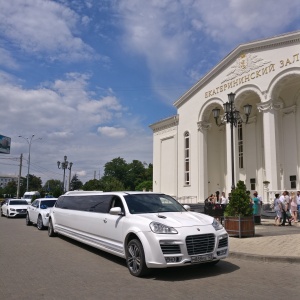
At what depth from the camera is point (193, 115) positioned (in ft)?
110

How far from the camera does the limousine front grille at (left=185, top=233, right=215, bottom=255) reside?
6.92 meters

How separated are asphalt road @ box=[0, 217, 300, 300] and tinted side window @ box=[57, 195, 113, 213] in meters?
1.32

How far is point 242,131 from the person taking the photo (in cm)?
3169

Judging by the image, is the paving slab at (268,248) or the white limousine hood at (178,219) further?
the paving slab at (268,248)

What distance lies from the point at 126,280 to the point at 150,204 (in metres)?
2.12

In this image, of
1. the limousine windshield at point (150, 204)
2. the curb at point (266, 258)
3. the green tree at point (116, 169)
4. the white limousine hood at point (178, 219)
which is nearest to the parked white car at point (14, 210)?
the limousine windshield at point (150, 204)

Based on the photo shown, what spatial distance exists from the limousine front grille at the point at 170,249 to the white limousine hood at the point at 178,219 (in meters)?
0.42

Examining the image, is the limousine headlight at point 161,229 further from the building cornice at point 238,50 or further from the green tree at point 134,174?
the green tree at point 134,174

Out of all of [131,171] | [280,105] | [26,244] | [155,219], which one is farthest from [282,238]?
[131,171]

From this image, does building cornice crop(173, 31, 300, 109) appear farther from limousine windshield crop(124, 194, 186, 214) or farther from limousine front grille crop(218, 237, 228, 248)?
limousine front grille crop(218, 237, 228, 248)

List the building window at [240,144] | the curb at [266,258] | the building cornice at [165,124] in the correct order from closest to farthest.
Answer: the curb at [266,258] → the building window at [240,144] → the building cornice at [165,124]

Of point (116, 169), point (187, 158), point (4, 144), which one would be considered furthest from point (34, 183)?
point (187, 158)

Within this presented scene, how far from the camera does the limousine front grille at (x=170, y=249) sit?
680cm

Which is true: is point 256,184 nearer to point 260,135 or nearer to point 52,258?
point 260,135
